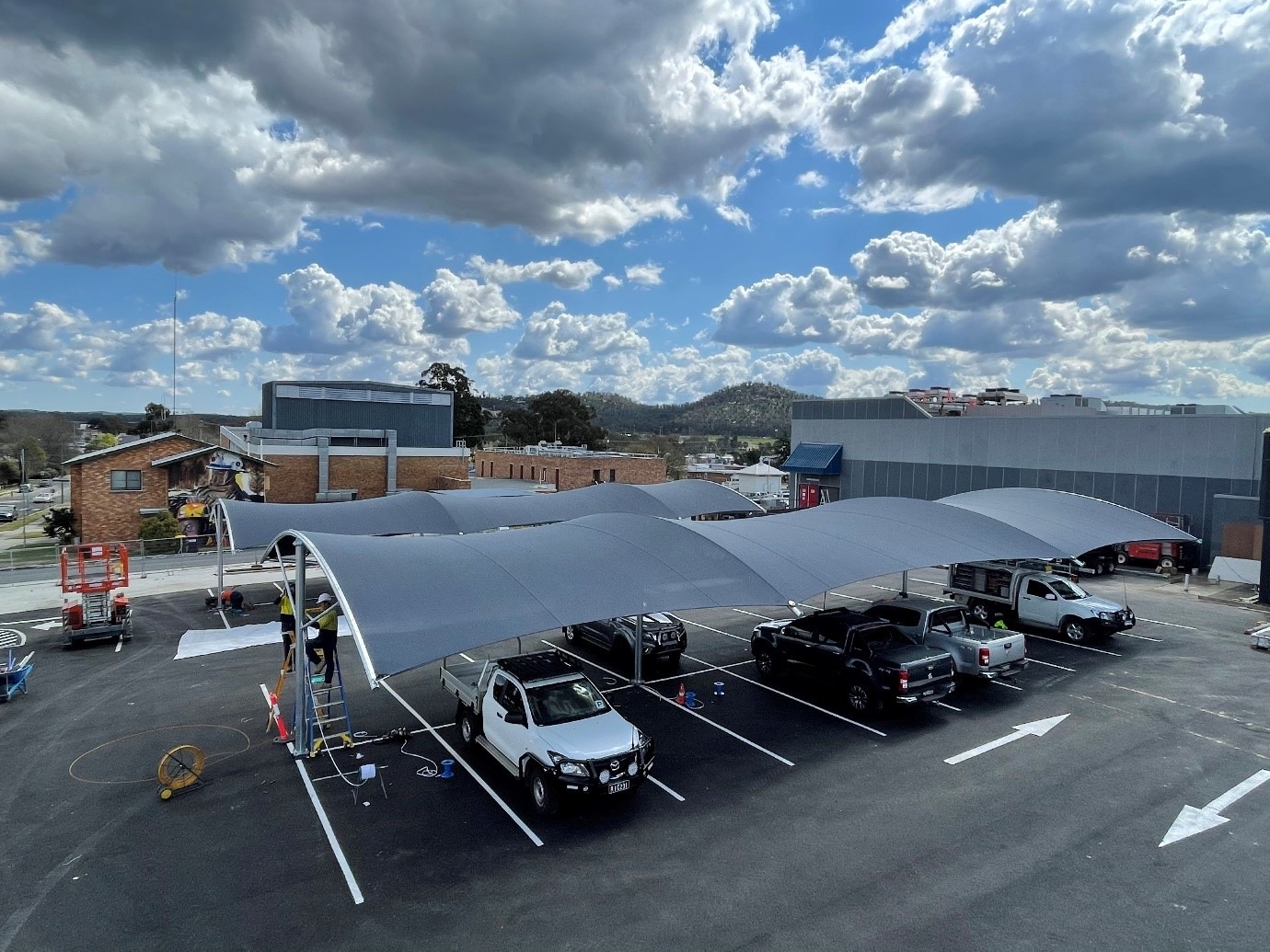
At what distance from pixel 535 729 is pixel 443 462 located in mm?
45968

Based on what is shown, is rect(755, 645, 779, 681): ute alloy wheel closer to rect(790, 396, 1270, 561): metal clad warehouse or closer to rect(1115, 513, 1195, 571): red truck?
rect(1115, 513, 1195, 571): red truck

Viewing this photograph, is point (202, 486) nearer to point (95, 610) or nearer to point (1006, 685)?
point (95, 610)

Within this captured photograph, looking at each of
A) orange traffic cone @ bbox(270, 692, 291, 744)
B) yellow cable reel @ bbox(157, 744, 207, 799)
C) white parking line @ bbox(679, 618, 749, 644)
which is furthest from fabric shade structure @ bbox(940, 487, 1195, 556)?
yellow cable reel @ bbox(157, 744, 207, 799)

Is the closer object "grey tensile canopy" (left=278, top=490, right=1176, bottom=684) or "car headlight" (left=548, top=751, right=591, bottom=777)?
"car headlight" (left=548, top=751, right=591, bottom=777)

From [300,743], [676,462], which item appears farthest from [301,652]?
[676,462]

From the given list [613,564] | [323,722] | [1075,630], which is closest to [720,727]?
[613,564]

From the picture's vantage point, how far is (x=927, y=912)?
8.32 metres

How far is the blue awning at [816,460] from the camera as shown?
170 ft

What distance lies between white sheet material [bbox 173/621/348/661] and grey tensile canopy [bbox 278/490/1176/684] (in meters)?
8.33

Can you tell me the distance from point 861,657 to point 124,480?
126 ft

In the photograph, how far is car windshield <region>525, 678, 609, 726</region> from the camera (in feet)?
36.4

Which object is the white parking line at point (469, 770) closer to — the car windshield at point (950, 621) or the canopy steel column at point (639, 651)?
the canopy steel column at point (639, 651)

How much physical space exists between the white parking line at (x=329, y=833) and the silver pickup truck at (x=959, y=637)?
11.4 metres

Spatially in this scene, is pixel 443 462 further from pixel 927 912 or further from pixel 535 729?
pixel 927 912
